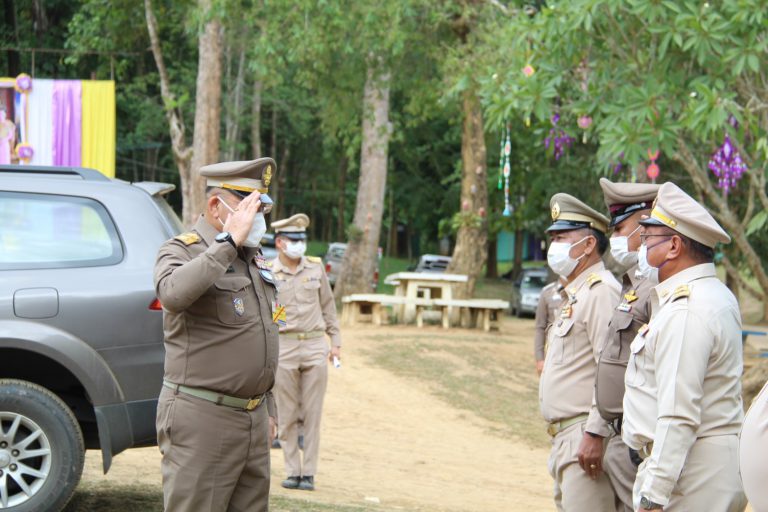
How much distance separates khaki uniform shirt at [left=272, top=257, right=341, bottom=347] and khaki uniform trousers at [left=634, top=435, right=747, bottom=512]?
5.53 metres

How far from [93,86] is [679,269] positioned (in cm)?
1915

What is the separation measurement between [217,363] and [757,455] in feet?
7.87

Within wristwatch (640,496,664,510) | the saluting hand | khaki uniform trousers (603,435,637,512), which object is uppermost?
the saluting hand

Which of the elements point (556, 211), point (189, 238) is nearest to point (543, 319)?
point (556, 211)

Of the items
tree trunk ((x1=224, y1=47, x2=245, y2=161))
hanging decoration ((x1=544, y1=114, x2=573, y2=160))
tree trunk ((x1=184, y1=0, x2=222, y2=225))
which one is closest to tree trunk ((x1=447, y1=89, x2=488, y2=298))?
hanging decoration ((x1=544, y1=114, x2=573, y2=160))

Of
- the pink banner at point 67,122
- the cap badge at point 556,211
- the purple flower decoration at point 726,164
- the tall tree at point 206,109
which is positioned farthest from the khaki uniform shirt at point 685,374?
the pink banner at point 67,122

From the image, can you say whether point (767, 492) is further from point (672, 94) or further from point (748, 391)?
point (748, 391)

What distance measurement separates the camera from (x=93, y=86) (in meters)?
21.9

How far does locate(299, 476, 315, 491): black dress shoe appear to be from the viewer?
8.99 meters

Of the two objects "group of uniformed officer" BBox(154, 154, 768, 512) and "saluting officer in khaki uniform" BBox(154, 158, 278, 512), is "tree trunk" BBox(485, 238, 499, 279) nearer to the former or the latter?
"group of uniformed officer" BBox(154, 154, 768, 512)

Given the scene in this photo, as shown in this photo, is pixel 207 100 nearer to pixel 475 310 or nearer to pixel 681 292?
pixel 475 310

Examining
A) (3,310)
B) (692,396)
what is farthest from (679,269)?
(3,310)

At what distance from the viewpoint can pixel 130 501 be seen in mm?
6965

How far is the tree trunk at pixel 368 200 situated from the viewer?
23.9 meters
